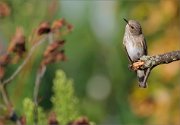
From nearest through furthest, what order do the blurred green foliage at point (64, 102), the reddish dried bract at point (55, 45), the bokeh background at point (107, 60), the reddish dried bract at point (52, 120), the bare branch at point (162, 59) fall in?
the bare branch at point (162, 59)
the reddish dried bract at point (52, 120)
the reddish dried bract at point (55, 45)
the blurred green foliage at point (64, 102)
the bokeh background at point (107, 60)

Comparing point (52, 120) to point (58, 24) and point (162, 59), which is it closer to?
point (58, 24)

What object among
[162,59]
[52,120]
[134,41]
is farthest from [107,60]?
[162,59]

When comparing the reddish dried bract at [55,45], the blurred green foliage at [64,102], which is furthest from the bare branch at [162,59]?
the blurred green foliage at [64,102]

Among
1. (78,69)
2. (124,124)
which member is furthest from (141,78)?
(78,69)

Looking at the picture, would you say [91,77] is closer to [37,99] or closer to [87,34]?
[87,34]

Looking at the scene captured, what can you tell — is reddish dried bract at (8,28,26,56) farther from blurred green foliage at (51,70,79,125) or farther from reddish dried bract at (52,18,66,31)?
blurred green foliage at (51,70,79,125)

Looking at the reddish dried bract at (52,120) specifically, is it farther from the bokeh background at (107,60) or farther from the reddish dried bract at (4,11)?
the reddish dried bract at (4,11)
